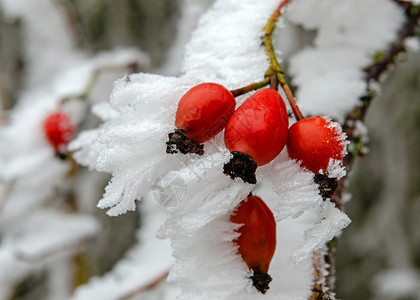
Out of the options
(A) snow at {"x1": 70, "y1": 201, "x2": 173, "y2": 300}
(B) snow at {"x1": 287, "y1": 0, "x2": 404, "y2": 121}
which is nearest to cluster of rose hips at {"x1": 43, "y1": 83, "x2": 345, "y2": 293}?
(B) snow at {"x1": 287, "y1": 0, "x2": 404, "y2": 121}

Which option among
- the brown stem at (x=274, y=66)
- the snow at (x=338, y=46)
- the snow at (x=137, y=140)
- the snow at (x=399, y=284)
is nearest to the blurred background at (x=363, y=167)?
the snow at (x=399, y=284)

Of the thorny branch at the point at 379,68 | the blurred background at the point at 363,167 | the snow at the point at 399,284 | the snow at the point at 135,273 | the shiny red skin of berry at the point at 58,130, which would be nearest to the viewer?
the thorny branch at the point at 379,68

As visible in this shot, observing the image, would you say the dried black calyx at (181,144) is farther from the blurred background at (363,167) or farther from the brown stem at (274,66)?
the blurred background at (363,167)

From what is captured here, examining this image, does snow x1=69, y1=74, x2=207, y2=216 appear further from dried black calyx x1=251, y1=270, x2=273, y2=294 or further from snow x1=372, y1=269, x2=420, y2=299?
snow x1=372, y1=269, x2=420, y2=299

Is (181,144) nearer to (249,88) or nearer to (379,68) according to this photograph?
(249,88)

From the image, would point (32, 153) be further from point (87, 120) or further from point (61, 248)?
point (87, 120)

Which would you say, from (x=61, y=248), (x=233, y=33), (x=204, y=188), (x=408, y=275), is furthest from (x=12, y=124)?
(x=408, y=275)
